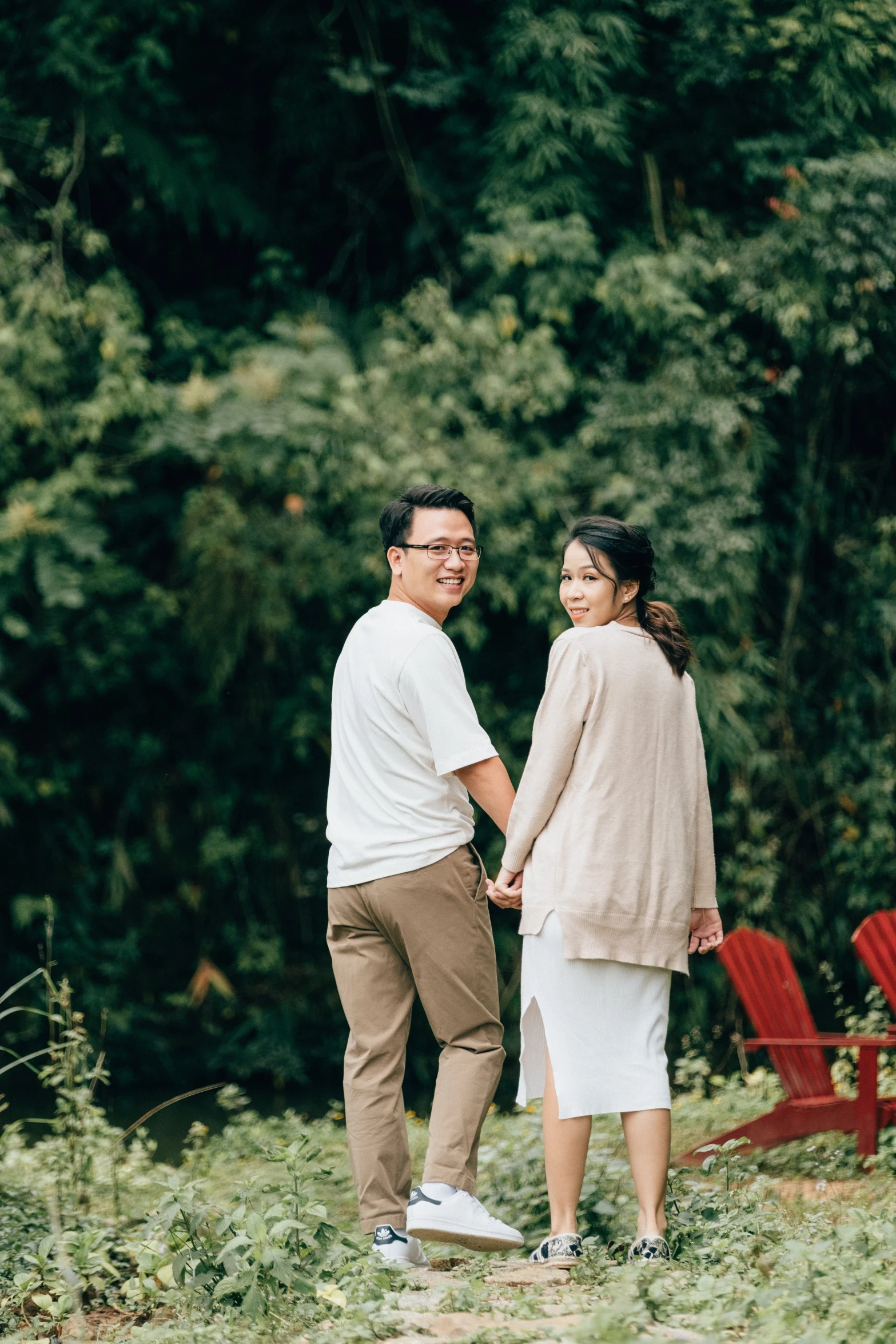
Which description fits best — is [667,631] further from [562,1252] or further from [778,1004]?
[778,1004]

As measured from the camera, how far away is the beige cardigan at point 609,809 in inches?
125

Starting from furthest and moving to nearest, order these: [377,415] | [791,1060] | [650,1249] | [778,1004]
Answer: [377,415] → [778,1004] → [791,1060] → [650,1249]

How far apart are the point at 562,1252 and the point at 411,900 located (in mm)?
846

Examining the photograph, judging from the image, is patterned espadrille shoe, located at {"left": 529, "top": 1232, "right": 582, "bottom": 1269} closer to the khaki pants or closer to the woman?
the woman

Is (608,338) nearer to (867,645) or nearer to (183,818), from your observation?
(867,645)

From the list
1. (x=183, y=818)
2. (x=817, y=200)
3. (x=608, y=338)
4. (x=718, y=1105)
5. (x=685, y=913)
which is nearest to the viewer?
(x=685, y=913)

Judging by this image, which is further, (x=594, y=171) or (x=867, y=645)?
(x=867, y=645)

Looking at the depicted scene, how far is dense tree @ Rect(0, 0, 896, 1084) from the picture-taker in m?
8.16

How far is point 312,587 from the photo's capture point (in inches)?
335

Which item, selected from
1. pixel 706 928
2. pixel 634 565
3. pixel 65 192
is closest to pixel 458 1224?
pixel 706 928

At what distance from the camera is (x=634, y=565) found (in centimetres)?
337

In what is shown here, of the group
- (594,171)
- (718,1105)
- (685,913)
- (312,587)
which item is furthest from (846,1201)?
(594,171)

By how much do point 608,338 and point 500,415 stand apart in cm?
95

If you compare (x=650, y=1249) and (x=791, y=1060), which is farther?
(x=791, y=1060)
